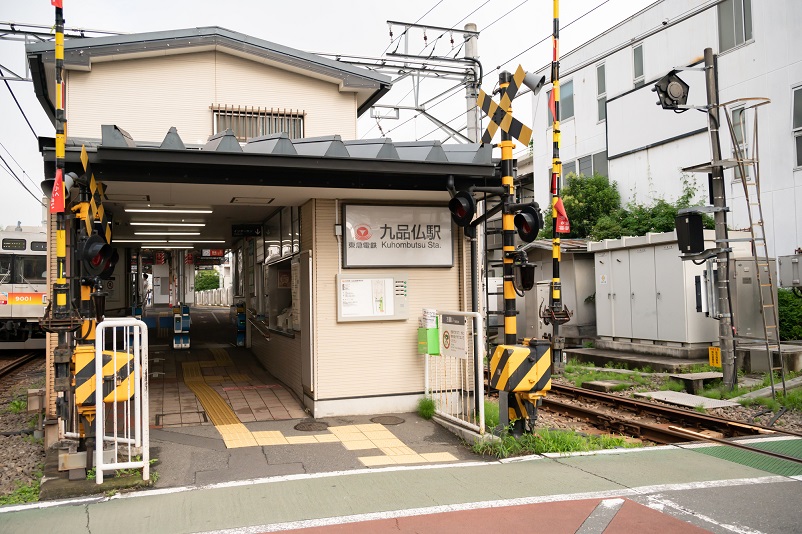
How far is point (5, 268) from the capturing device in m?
19.9

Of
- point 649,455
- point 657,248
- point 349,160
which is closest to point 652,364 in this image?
point 657,248

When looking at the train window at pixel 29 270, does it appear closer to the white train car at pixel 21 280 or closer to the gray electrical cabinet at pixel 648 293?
the white train car at pixel 21 280

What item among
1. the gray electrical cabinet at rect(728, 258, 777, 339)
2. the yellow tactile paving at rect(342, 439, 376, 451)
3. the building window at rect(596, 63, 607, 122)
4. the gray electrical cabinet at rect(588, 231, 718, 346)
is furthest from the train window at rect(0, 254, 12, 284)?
the building window at rect(596, 63, 607, 122)

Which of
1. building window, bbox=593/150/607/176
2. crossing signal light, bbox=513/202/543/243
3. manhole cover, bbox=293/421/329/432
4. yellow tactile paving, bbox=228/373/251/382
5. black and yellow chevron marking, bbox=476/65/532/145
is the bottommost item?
manhole cover, bbox=293/421/329/432

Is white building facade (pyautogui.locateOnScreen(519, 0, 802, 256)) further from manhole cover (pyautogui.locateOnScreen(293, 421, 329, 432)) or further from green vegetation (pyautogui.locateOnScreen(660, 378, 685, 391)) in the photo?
manhole cover (pyautogui.locateOnScreen(293, 421, 329, 432))

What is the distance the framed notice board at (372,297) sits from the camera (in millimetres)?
9648

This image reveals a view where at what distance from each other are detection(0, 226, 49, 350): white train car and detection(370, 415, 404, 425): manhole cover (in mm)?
14222

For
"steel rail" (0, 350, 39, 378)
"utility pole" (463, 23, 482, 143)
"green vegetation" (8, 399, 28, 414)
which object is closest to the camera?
Result: "green vegetation" (8, 399, 28, 414)

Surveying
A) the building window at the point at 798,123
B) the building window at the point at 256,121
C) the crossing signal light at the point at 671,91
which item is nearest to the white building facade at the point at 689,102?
the building window at the point at 798,123

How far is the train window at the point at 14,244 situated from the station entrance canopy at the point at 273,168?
489 inches

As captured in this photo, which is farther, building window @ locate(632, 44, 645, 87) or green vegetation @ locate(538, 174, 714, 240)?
building window @ locate(632, 44, 645, 87)

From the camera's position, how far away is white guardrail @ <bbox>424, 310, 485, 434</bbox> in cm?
802

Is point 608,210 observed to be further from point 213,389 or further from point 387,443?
point 387,443

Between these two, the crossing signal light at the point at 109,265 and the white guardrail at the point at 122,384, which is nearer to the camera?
the white guardrail at the point at 122,384
